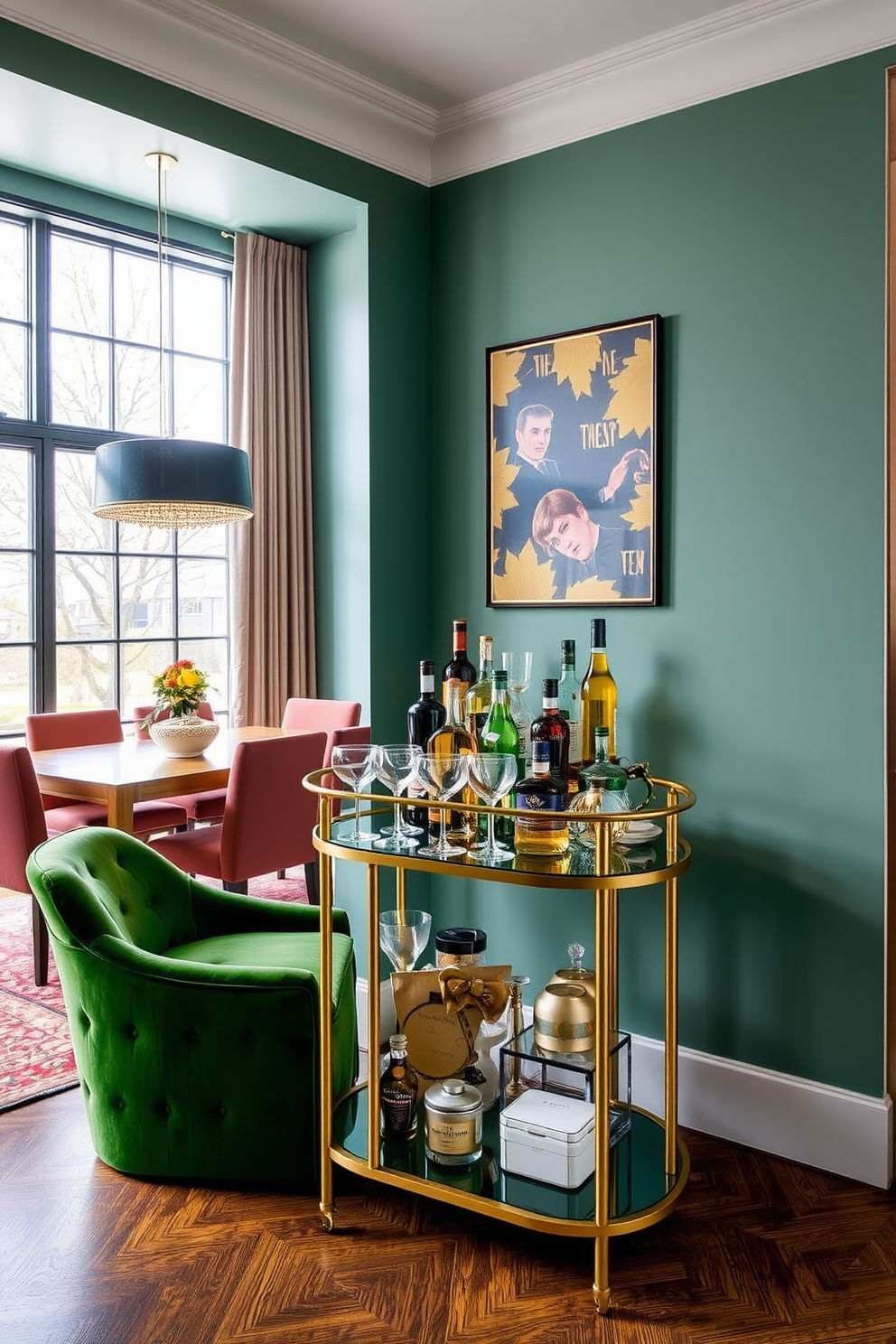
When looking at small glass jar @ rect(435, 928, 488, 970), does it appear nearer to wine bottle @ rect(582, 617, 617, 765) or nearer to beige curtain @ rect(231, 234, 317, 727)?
wine bottle @ rect(582, 617, 617, 765)

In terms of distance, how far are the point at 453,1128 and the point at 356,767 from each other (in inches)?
30.4

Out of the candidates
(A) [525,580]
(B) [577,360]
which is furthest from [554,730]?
(B) [577,360]

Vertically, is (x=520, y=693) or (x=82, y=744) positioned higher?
(x=520, y=693)

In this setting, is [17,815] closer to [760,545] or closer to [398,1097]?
[398,1097]

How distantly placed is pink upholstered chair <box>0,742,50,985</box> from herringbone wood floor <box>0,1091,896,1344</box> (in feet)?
3.74

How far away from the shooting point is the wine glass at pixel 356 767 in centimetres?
223

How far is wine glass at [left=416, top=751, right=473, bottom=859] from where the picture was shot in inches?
81.5

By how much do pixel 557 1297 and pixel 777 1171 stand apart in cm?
77

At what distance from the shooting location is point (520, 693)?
2742 millimetres

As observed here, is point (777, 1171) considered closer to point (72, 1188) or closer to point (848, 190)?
point (72, 1188)

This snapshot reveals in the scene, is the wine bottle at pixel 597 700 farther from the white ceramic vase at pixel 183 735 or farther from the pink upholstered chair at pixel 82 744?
the pink upholstered chair at pixel 82 744

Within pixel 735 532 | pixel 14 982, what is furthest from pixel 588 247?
pixel 14 982

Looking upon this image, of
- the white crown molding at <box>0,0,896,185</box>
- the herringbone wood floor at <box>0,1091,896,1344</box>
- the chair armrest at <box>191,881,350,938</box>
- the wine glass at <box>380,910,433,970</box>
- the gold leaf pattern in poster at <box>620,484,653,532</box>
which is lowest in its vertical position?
the herringbone wood floor at <box>0,1091,896,1344</box>

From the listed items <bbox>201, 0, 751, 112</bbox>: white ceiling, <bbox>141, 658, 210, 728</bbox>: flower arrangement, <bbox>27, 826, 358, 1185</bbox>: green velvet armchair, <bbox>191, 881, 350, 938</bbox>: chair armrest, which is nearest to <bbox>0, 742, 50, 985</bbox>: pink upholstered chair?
<bbox>141, 658, 210, 728</bbox>: flower arrangement
